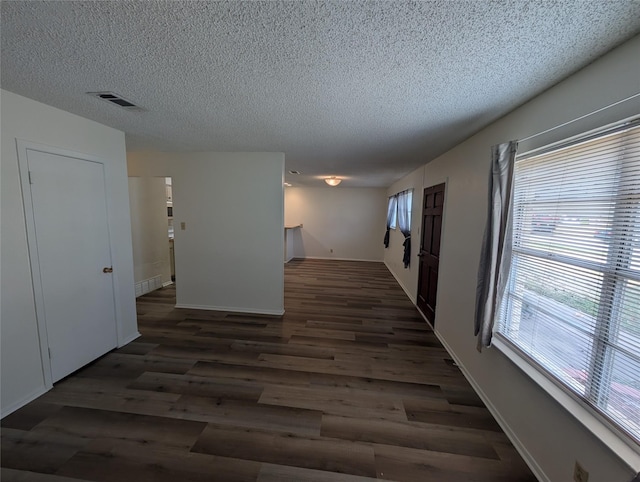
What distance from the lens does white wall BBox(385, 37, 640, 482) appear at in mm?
1177

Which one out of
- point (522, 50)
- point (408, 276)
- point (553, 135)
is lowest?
point (408, 276)

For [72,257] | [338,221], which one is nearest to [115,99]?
[72,257]

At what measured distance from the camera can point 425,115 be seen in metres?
2.08

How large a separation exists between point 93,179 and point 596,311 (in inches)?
157

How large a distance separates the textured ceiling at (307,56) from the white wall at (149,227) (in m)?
2.35

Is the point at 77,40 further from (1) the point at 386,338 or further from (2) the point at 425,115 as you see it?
(1) the point at 386,338

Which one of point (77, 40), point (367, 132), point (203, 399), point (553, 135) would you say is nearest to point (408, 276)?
point (367, 132)

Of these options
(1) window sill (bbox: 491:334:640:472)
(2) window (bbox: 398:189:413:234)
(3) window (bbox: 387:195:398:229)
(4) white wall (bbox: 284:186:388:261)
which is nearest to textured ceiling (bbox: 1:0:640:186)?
(1) window sill (bbox: 491:334:640:472)

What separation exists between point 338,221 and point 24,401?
23.1ft

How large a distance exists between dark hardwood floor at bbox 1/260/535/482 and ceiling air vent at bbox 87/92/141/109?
2.40 metres

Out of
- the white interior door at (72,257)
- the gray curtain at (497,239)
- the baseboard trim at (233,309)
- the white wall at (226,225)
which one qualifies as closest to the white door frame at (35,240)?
the white interior door at (72,257)

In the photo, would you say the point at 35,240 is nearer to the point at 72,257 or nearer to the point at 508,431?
the point at 72,257

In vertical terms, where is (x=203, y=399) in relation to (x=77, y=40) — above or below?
below

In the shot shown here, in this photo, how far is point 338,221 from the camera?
805cm
